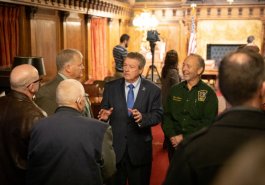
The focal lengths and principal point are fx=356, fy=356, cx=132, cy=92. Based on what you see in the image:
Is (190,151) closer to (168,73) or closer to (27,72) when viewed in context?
(27,72)

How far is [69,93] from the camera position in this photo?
6.98ft

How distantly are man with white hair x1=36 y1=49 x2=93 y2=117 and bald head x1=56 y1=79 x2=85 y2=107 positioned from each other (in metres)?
0.72

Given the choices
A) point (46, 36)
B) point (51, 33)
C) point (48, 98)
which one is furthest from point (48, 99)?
point (51, 33)

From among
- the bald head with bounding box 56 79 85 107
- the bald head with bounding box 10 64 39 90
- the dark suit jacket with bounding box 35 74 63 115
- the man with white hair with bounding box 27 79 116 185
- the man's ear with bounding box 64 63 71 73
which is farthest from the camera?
the man's ear with bounding box 64 63 71 73

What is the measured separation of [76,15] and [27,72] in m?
5.44

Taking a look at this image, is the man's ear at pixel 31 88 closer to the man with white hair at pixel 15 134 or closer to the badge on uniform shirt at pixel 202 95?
the man with white hair at pixel 15 134

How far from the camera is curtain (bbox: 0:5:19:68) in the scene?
5.29 meters

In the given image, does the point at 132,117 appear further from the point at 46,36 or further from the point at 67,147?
the point at 46,36

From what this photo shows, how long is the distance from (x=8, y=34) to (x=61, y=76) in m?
2.90

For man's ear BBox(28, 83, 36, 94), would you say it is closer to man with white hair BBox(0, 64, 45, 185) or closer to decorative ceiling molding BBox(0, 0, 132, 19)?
man with white hair BBox(0, 64, 45, 185)

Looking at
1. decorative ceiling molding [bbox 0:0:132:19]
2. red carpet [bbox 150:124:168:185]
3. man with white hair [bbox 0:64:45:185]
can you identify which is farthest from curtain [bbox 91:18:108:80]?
man with white hair [bbox 0:64:45:185]

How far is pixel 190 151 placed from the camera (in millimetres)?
1285

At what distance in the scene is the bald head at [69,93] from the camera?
6.95ft

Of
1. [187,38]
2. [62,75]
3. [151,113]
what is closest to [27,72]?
[62,75]
